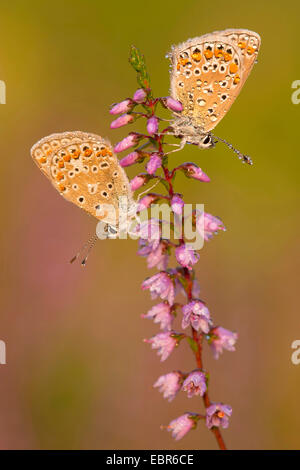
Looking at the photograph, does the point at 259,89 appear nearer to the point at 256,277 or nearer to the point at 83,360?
the point at 256,277

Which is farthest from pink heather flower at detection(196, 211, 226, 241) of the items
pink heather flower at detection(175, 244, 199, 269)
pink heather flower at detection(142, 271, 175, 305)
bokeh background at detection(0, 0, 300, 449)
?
bokeh background at detection(0, 0, 300, 449)

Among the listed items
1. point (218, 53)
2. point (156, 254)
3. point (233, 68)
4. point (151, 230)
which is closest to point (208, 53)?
point (218, 53)

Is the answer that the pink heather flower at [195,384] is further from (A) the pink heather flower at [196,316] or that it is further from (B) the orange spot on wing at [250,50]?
(B) the orange spot on wing at [250,50]

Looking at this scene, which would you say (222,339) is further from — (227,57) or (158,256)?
(227,57)

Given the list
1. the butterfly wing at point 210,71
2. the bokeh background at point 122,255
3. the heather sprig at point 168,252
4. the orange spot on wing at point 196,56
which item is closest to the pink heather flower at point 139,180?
the heather sprig at point 168,252

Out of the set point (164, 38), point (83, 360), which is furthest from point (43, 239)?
point (164, 38)

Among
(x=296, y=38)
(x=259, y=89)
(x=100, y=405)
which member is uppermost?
(x=296, y=38)
